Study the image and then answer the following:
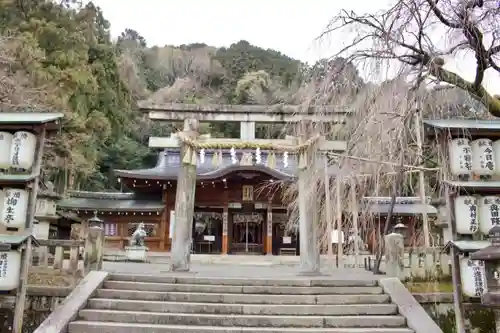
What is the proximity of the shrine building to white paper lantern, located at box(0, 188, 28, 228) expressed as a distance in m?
13.2

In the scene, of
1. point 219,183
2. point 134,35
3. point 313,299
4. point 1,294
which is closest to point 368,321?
point 313,299

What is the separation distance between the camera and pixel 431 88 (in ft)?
20.5

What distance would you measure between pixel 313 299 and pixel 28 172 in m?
4.79

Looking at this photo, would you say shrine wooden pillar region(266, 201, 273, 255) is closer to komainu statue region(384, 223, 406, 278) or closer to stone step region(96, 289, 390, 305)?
komainu statue region(384, 223, 406, 278)

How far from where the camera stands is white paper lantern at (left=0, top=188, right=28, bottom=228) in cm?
623

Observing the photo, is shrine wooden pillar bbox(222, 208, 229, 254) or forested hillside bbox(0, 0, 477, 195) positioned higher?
forested hillside bbox(0, 0, 477, 195)

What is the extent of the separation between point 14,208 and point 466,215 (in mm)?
6379

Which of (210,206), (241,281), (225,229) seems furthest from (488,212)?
(210,206)

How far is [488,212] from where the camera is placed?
615cm

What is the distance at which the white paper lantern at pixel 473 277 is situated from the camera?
19.4 ft

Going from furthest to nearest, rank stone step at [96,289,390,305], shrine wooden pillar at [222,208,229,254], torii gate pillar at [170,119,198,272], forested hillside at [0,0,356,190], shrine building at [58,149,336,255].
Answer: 1. shrine wooden pillar at [222,208,229,254]
2. shrine building at [58,149,336,255]
3. forested hillside at [0,0,356,190]
4. torii gate pillar at [170,119,198,272]
5. stone step at [96,289,390,305]

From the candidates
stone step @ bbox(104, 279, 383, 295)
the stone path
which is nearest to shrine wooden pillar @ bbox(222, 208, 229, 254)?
the stone path

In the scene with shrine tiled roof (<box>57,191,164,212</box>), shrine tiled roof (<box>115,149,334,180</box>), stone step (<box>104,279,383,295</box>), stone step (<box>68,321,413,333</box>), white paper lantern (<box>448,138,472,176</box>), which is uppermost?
shrine tiled roof (<box>115,149,334,180</box>)

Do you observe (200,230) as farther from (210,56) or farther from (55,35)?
(210,56)
